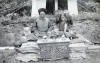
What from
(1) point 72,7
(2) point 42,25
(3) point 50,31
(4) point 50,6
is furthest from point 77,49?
(4) point 50,6

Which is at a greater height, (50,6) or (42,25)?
(50,6)

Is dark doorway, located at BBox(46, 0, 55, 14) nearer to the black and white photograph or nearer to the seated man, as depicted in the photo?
the black and white photograph

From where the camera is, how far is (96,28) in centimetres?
638

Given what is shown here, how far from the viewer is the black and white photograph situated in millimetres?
5277

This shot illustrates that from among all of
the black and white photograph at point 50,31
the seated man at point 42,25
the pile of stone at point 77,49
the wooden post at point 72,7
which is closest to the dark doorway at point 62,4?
the black and white photograph at point 50,31

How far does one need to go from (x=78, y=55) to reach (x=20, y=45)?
1.98 m

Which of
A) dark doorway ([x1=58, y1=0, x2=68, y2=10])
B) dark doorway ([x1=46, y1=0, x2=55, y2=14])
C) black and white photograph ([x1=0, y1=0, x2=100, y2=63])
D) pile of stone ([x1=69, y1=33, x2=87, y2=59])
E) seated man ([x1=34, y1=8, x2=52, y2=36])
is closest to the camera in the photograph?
black and white photograph ([x1=0, y1=0, x2=100, y2=63])

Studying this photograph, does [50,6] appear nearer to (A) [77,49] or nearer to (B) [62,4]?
(B) [62,4]

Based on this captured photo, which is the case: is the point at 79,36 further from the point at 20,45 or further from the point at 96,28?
the point at 20,45

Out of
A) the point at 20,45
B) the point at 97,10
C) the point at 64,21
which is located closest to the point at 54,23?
the point at 64,21

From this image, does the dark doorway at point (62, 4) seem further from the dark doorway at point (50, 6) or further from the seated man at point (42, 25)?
the seated man at point (42, 25)

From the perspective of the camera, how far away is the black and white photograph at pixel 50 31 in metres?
5.28

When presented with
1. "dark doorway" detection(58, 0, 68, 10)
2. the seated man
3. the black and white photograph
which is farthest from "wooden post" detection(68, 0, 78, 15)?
the seated man

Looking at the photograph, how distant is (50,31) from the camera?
5.89 meters
